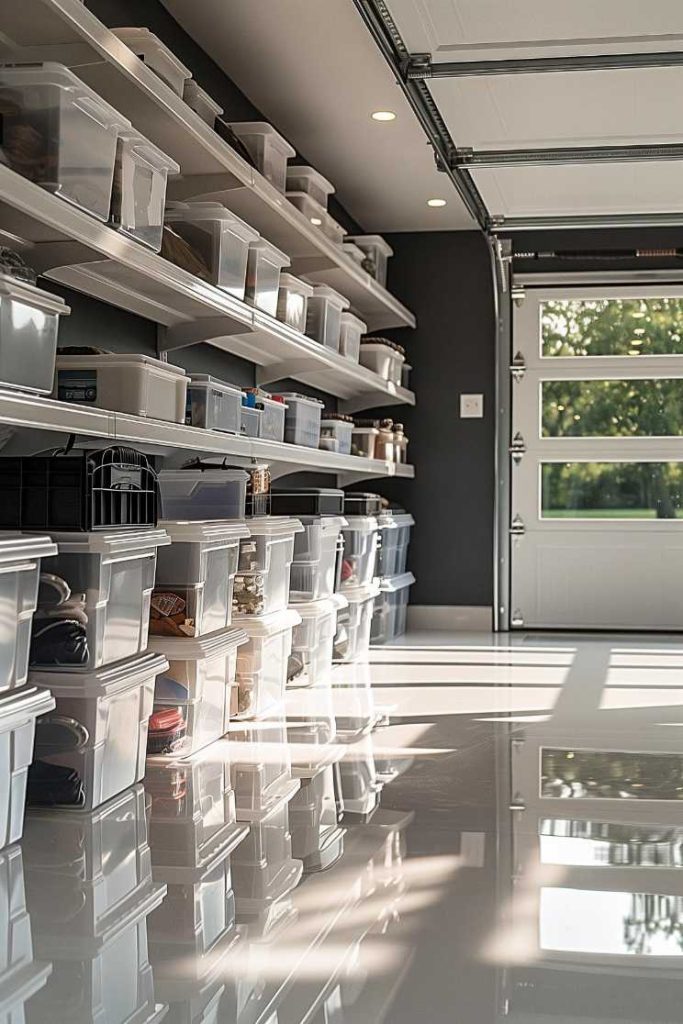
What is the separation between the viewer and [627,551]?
839cm

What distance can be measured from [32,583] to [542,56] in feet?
9.79

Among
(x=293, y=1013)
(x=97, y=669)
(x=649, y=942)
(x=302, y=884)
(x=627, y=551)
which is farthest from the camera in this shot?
(x=627, y=551)

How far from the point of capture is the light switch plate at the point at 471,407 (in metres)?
8.65

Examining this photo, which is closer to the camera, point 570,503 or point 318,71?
point 318,71

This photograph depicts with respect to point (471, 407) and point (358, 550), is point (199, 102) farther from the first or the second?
point (471, 407)

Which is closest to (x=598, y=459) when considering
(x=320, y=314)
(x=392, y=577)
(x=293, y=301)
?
(x=392, y=577)

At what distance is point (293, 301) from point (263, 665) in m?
1.71

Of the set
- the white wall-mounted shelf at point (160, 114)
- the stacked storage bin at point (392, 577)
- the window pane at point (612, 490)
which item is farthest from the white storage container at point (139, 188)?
the window pane at point (612, 490)

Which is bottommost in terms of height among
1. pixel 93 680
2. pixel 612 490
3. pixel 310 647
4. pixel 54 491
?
pixel 310 647

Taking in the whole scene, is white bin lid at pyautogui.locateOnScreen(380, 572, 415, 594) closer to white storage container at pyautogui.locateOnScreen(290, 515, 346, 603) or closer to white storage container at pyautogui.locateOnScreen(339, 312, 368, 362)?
white storage container at pyautogui.locateOnScreen(339, 312, 368, 362)

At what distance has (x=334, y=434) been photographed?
6.46 metres

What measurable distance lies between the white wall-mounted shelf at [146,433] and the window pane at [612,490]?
2.36 m

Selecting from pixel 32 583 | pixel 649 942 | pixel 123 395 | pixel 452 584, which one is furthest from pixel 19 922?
pixel 452 584

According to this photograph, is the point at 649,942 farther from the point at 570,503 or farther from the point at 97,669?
the point at 570,503
